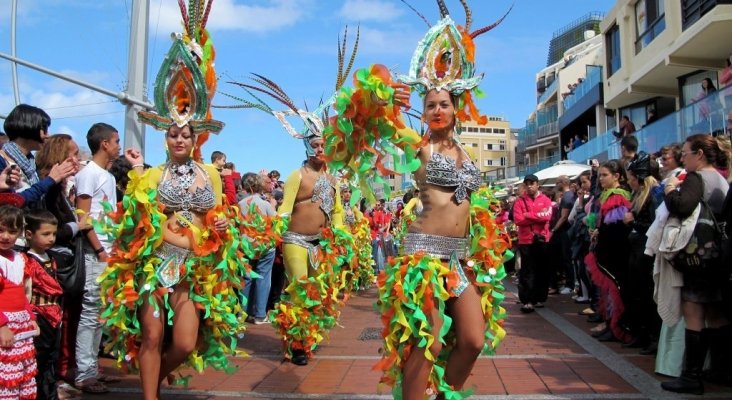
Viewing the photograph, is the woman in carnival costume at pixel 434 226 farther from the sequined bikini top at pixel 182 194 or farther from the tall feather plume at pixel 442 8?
the sequined bikini top at pixel 182 194

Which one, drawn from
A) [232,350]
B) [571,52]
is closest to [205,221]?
[232,350]

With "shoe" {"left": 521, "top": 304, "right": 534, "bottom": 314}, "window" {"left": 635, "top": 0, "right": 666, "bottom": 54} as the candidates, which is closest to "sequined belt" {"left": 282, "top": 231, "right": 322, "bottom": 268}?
"shoe" {"left": 521, "top": 304, "right": 534, "bottom": 314}

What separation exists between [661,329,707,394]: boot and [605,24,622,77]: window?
20689 mm

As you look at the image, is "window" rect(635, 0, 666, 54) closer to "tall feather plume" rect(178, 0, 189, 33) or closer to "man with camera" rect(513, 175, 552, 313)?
"man with camera" rect(513, 175, 552, 313)

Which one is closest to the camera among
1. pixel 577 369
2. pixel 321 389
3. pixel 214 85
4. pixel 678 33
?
pixel 214 85

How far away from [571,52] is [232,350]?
56.6 m

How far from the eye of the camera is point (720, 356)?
4.80m

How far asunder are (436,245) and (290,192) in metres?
2.53

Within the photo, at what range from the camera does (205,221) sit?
4.07m

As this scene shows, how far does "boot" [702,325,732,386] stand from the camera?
4.71 metres

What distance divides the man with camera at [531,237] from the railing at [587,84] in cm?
2300

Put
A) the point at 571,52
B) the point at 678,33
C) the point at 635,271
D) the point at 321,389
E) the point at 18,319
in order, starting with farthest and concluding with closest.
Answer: the point at 571,52
the point at 678,33
the point at 635,271
the point at 321,389
the point at 18,319

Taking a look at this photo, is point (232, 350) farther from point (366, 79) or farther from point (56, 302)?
point (366, 79)

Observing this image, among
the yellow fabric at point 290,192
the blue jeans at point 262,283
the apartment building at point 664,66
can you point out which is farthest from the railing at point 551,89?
the yellow fabric at point 290,192
